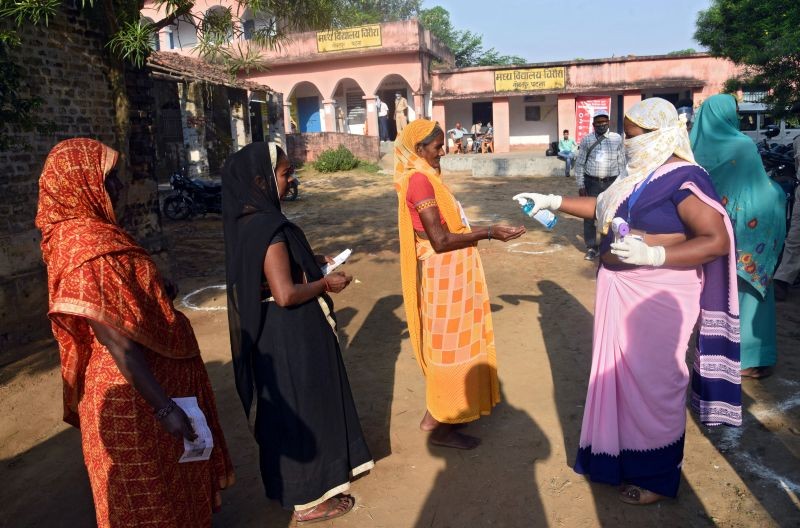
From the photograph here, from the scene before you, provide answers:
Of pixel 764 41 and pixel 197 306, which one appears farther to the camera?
pixel 764 41

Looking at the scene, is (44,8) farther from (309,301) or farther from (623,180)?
(623,180)

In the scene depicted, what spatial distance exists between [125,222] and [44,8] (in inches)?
87.7

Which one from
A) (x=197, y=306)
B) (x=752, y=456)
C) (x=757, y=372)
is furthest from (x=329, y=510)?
(x=197, y=306)

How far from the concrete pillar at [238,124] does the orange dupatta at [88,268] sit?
629 inches

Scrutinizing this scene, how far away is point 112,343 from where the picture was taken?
189 cm

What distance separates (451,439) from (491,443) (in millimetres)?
241

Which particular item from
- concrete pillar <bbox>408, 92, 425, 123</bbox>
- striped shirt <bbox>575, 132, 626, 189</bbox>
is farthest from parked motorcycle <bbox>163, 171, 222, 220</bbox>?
concrete pillar <bbox>408, 92, 425, 123</bbox>

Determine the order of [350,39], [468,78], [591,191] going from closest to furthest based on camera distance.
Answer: [591,191], [350,39], [468,78]

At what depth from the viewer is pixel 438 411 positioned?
3289 millimetres

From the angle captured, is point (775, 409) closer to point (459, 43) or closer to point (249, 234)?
point (249, 234)

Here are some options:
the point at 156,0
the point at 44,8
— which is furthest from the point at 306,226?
the point at 44,8

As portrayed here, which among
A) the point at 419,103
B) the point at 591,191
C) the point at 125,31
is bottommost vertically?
the point at 591,191

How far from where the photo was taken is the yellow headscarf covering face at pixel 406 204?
3135mm

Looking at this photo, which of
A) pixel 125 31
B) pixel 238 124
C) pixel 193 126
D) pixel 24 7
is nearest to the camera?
pixel 24 7
